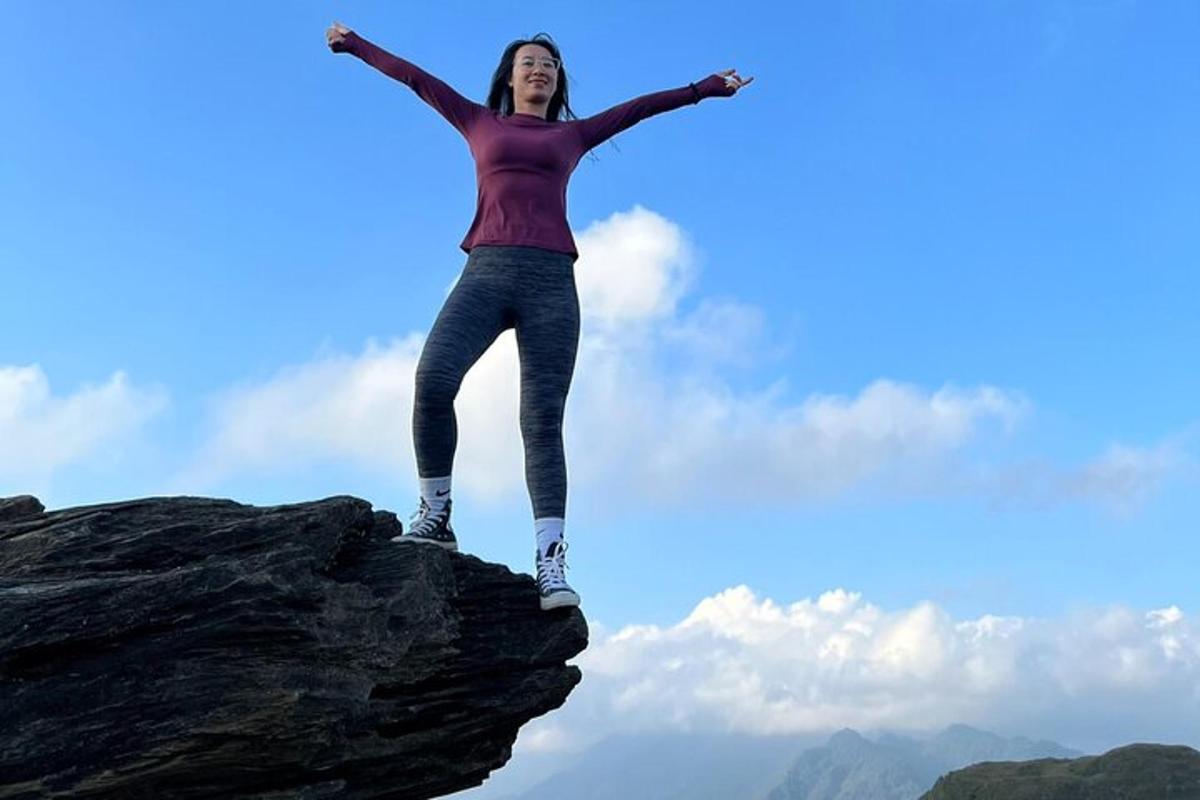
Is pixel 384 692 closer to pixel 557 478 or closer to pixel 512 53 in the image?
pixel 557 478

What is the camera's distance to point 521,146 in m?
11.2

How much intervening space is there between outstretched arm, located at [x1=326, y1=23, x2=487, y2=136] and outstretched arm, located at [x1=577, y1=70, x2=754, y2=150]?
1.29 metres

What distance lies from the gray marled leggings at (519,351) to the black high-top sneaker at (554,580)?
44 cm

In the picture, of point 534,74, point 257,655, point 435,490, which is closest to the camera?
point 257,655

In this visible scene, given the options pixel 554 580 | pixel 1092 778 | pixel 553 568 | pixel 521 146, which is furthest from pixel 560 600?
pixel 1092 778

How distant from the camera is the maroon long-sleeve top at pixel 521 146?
11172 millimetres

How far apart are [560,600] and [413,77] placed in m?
6.12

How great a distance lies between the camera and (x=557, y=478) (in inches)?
425

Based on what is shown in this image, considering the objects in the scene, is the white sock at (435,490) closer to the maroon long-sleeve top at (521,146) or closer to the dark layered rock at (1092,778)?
the maroon long-sleeve top at (521,146)

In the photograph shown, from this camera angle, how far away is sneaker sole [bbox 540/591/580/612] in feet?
35.6

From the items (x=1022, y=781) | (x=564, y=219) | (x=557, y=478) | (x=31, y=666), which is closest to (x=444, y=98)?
(x=564, y=219)

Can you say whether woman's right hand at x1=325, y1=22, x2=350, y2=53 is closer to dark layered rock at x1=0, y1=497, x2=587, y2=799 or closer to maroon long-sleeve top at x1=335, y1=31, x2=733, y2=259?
maroon long-sleeve top at x1=335, y1=31, x2=733, y2=259

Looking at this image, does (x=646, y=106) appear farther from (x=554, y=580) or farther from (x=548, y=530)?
(x=554, y=580)

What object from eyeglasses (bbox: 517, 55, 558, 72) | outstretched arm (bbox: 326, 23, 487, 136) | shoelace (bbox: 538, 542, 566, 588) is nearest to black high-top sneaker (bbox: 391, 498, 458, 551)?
shoelace (bbox: 538, 542, 566, 588)
